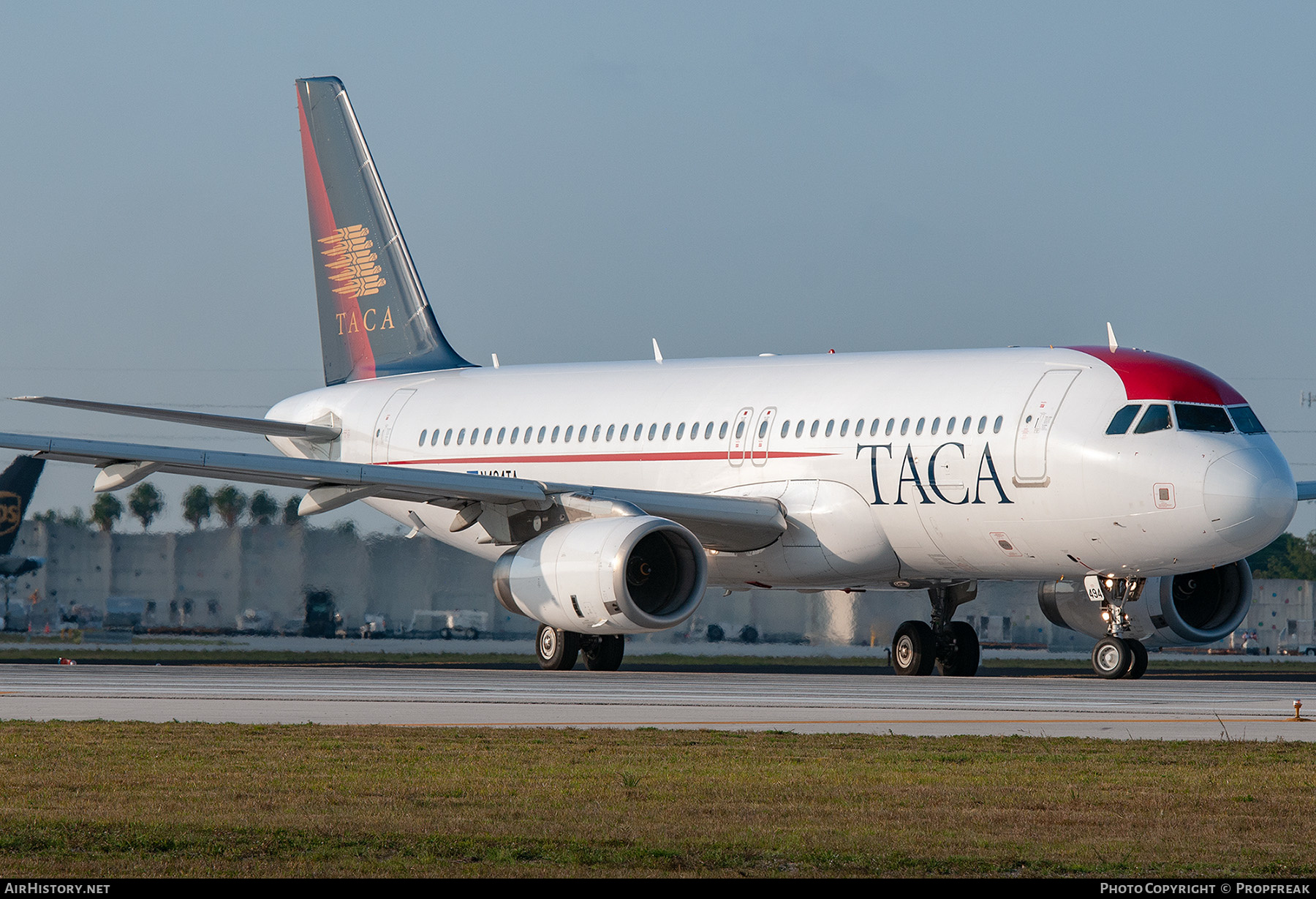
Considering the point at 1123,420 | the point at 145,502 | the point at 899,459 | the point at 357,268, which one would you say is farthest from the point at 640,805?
the point at 145,502

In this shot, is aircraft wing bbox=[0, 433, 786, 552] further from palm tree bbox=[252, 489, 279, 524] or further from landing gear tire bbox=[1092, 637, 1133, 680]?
palm tree bbox=[252, 489, 279, 524]

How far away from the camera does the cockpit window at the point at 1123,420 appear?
790 inches

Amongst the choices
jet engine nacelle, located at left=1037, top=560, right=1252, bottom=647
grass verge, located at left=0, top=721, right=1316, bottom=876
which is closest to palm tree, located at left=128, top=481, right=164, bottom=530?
jet engine nacelle, located at left=1037, top=560, right=1252, bottom=647

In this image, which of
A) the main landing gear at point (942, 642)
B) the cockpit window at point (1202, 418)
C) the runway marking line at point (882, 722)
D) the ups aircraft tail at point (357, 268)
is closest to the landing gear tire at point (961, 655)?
the main landing gear at point (942, 642)

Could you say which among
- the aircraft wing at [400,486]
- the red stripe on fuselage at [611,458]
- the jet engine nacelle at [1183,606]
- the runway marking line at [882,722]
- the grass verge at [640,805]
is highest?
the red stripe on fuselage at [611,458]

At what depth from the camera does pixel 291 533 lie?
32.3m

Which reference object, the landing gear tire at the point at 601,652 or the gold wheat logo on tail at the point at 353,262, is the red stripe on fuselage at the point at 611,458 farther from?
the gold wheat logo on tail at the point at 353,262

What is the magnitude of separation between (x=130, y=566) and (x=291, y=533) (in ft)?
10.7

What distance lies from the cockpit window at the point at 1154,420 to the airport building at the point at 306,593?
1086 cm

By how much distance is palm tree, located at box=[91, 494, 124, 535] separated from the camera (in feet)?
109

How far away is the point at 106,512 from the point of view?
40969 mm

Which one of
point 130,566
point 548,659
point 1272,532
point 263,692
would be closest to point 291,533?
point 130,566

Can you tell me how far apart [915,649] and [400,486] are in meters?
7.10

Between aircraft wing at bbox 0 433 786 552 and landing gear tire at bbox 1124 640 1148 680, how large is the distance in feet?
15.0
